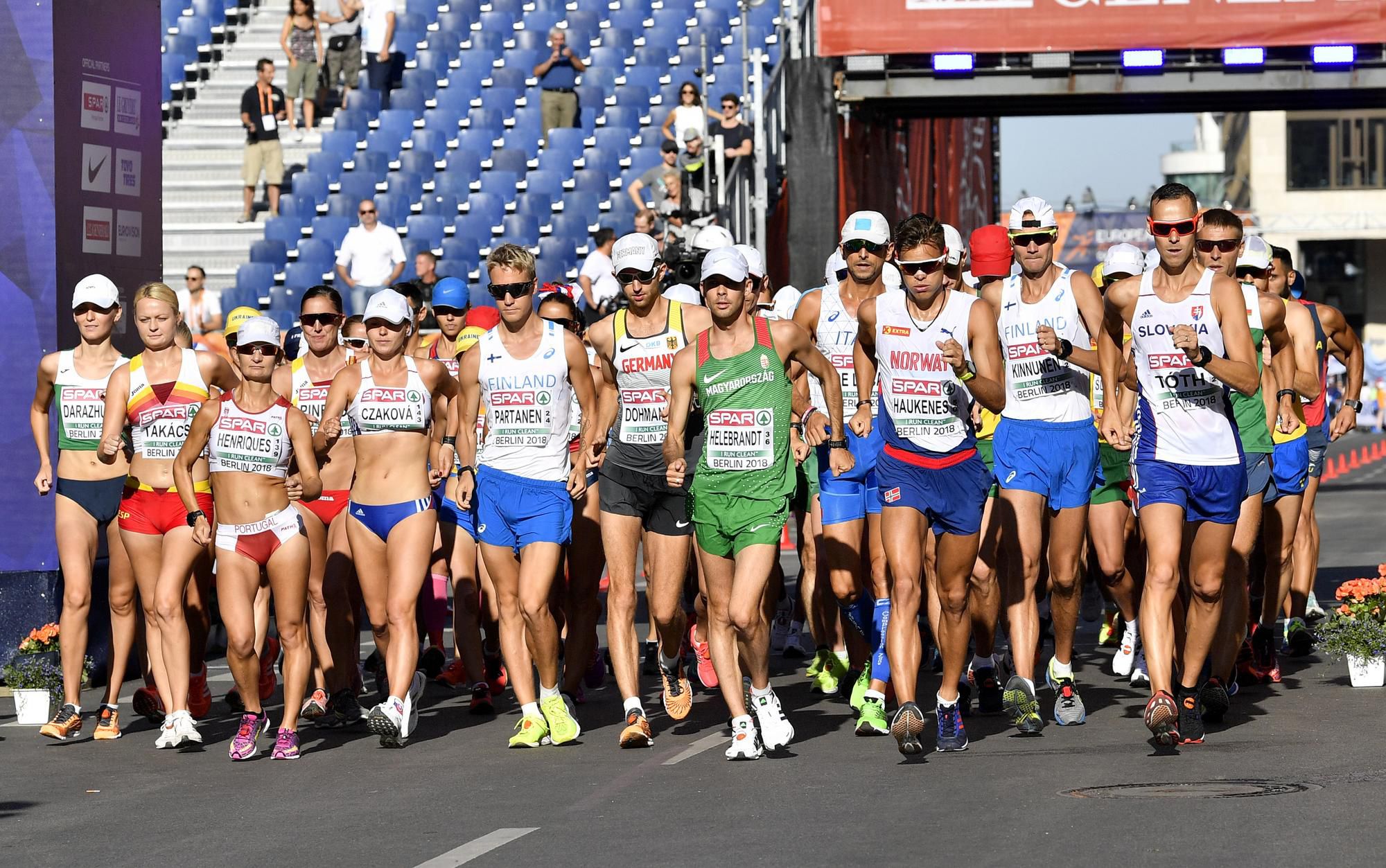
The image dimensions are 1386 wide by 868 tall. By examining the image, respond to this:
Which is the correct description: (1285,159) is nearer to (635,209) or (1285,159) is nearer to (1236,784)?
(635,209)

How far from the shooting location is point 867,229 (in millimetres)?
10875

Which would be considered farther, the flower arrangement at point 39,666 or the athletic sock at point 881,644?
the flower arrangement at point 39,666

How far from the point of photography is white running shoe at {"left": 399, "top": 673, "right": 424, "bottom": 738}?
397 inches

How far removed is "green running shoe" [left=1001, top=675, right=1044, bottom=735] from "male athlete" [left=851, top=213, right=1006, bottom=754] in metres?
0.39

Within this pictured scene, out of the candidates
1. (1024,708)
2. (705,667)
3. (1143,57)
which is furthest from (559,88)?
(1024,708)

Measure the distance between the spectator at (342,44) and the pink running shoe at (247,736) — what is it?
70.9 ft

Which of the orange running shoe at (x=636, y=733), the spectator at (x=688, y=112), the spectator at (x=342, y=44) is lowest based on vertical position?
the orange running shoe at (x=636, y=733)

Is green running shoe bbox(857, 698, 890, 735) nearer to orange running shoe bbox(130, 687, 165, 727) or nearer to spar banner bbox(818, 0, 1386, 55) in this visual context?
orange running shoe bbox(130, 687, 165, 727)

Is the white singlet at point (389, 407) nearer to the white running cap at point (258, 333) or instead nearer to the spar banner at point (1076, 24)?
the white running cap at point (258, 333)

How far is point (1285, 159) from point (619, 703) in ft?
227

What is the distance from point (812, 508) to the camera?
1177 cm

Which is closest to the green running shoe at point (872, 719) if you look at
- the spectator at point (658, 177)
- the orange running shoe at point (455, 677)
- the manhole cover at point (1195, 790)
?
the manhole cover at point (1195, 790)

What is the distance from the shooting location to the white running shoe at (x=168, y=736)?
10242 millimetres

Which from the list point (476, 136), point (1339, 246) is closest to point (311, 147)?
point (476, 136)
